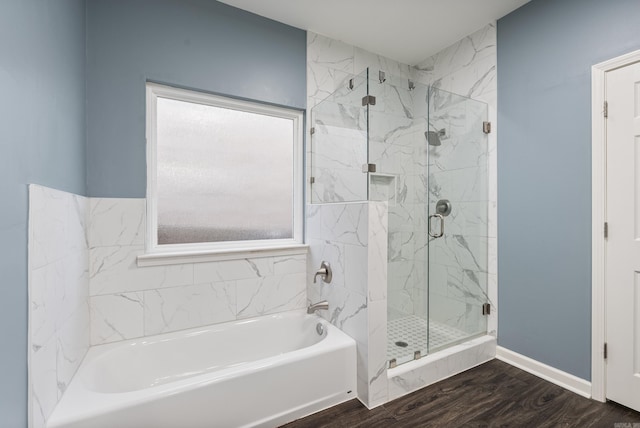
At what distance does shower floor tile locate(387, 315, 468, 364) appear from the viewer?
2029mm

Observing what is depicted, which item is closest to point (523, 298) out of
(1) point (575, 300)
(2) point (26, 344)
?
(1) point (575, 300)

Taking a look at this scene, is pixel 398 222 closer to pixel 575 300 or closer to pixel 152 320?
pixel 575 300

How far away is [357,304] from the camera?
193 centimetres

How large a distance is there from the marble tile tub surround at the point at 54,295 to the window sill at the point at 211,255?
1.20ft

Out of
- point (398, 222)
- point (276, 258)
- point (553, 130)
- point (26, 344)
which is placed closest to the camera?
point (26, 344)

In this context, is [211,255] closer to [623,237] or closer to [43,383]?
[43,383]

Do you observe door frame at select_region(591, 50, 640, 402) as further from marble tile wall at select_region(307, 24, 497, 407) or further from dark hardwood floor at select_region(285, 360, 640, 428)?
marble tile wall at select_region(307, 24, 497, 407)

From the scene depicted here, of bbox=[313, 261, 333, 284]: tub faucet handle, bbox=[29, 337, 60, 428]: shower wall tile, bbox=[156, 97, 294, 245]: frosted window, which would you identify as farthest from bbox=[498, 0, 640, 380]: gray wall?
bbox=[29, 337, 60, 428]: shower wall tile

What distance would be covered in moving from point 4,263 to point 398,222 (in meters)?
2.03

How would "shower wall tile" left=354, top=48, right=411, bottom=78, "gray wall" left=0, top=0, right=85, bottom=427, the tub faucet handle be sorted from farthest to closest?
"shower wall tile" left=354, top=48, right=411, bottom=78 → the tub faucet handle → "gray wall" left=0, top=0, right=85, bottom=427

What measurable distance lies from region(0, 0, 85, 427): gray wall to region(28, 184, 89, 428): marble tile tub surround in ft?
0.16

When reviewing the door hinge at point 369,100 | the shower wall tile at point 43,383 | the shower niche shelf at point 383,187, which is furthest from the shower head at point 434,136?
the shower wall tile at point 43,383

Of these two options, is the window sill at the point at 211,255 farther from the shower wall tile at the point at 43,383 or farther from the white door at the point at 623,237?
the white door at the point at 623,237

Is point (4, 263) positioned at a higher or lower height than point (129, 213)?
lower
